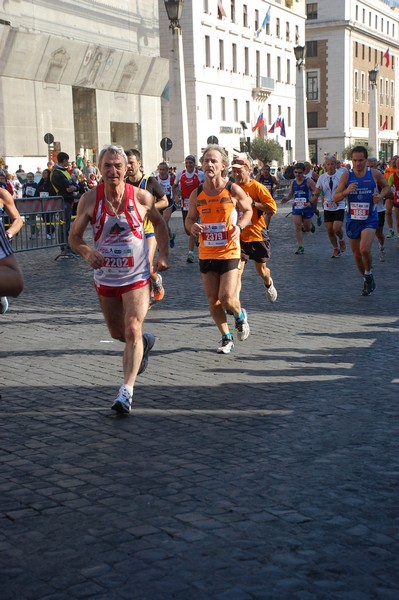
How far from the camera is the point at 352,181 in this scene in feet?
42.5

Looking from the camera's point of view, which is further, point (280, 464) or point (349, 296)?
point (349, 296)

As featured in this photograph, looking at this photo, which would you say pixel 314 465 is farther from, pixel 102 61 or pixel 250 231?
pixel 102 61

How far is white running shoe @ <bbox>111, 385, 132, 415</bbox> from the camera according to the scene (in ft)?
20.8

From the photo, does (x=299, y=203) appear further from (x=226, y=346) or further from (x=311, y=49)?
(x=311, y=49)

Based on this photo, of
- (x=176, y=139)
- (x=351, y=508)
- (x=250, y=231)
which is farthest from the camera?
(x=176, y=139)

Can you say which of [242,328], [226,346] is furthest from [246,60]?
[226,346]

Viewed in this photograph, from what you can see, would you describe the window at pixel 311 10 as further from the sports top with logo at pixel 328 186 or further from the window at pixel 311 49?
the sports top with logo at pixel 328 186

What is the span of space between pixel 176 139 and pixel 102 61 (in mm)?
9242

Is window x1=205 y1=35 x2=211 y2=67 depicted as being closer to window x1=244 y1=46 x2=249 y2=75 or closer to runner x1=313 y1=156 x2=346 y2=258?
window x1=244 y1=46 x2=249 y2=75

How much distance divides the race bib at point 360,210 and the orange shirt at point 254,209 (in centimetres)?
179

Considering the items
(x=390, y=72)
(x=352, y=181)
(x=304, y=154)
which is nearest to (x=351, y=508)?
(x=352, y=181)

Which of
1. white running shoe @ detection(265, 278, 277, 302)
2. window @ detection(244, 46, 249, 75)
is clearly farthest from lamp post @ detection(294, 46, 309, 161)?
white running shoe @ detection(265, 278, 277, 302)

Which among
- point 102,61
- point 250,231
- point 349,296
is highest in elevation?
point 102,61

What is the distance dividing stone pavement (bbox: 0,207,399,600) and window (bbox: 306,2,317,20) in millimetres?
86534
